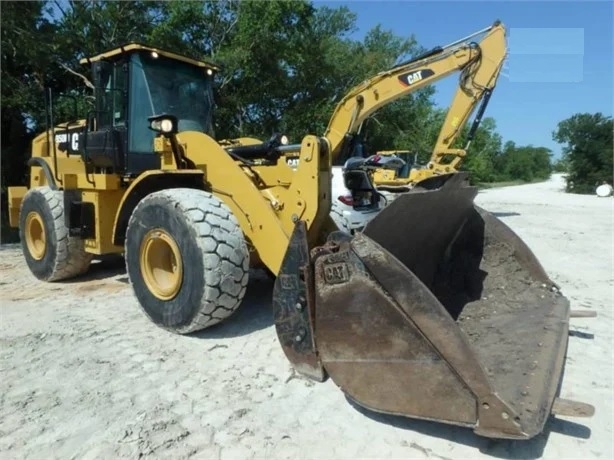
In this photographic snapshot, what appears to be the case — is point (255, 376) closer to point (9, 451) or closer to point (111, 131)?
point (9, 451)

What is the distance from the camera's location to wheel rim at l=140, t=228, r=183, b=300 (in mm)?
3627

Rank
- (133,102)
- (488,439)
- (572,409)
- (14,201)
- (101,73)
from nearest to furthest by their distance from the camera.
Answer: (572,409) < (488,439) < (133,102) < (101,73) < (14,201)

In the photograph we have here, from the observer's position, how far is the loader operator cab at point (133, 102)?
15.1 feet

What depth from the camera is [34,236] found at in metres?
5.78

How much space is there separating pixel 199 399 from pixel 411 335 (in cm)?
125

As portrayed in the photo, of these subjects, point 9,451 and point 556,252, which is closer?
point 9,451

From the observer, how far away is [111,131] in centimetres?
468

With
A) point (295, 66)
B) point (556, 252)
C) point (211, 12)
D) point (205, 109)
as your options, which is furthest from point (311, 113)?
point (205, 109)

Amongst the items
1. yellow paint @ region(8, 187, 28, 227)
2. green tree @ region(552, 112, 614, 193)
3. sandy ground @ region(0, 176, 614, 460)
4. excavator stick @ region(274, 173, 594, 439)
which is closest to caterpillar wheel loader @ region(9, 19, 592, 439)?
excavator stick @ region(274, 173, 594, 439)

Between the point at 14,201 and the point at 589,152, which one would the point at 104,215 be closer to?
the point at 14,201

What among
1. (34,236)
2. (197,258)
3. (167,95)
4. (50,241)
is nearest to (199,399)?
(197,258)

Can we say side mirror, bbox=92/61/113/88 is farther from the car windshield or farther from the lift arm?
the lift arm

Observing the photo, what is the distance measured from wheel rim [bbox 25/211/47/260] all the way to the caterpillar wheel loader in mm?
16

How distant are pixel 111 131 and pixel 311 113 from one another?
15.2m
